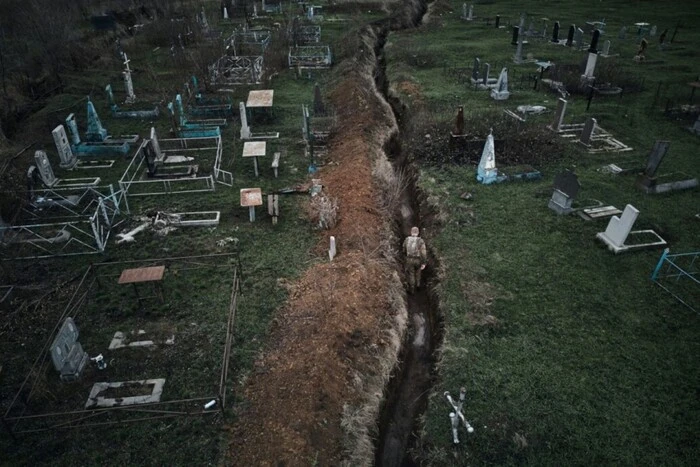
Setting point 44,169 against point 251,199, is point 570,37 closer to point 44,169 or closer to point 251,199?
point 251,199

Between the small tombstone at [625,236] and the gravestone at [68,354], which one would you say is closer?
the gravestone at [68,354]

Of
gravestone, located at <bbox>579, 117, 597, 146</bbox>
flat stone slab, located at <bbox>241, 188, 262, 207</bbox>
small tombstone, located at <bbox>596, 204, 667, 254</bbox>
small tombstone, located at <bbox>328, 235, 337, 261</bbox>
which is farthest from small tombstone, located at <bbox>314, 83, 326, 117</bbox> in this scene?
small tombstone, located at <bbox>596, 204, 667, 254</bbox>

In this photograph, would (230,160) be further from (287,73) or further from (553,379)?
(553,379)

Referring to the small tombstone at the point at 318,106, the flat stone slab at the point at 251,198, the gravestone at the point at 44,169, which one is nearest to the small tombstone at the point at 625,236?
the flat stone slab at the point at 251,198

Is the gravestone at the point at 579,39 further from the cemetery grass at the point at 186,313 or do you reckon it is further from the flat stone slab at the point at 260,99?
the cemetery grass at the point at 186,313

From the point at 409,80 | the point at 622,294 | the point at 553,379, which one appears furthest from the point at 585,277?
the point at 409,80

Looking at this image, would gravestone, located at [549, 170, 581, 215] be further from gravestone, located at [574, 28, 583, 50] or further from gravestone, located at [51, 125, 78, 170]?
gravestone, located at [574, 28, 583, 50]
